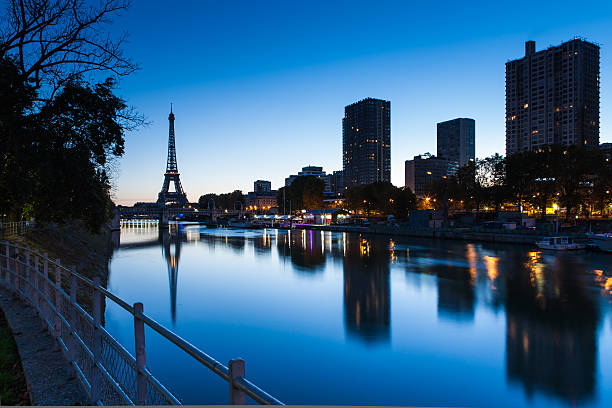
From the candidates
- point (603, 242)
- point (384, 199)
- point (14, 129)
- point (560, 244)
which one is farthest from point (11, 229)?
point (384, 199)

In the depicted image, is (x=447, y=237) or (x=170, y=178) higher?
(x=170, y=178)

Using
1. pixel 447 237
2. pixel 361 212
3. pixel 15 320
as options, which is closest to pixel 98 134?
pixel 15 320

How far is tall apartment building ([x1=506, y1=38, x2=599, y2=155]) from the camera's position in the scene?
16162 cm

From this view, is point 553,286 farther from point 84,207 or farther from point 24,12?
point 24,12

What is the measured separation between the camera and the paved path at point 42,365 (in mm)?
5895

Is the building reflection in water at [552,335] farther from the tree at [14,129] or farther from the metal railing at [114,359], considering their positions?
the tree at [14,129]

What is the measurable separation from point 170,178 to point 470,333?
173 m

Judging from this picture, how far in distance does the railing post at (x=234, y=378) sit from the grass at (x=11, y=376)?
5.33 meters

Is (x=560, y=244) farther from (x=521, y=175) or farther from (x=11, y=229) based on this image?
(x=11, y=229)

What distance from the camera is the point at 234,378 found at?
7.86 ft

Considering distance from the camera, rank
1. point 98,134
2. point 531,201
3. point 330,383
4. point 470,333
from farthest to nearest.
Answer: point 531,201 → point 470,333 → point 330,383 → point 98,134

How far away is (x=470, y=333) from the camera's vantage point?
55.3 ft

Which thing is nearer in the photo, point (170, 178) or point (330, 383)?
point (330, 383)

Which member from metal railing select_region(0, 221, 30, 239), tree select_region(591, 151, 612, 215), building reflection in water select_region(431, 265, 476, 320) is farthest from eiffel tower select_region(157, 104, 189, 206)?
building reflection in water select_region(431, 265, 476, 320)
